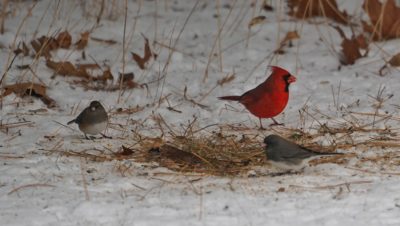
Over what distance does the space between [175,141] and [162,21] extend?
120 inches

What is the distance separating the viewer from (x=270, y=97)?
18.6ft

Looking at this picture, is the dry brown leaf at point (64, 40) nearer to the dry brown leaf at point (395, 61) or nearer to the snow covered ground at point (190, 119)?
the snow covered ground at point (190, 119)

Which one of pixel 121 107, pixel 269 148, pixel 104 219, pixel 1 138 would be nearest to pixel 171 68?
pixel 121 107

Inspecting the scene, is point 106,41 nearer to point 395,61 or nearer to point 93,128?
point 93,128

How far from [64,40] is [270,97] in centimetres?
245

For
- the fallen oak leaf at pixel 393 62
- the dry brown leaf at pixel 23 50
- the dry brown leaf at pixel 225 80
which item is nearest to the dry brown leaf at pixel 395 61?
the fallen oak leaf at pixel 393 62

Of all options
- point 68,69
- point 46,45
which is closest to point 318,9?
point 68,69

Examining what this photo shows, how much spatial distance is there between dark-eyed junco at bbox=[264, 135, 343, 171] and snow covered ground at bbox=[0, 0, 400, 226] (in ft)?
0.31

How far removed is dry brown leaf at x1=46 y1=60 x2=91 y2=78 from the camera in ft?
22.1

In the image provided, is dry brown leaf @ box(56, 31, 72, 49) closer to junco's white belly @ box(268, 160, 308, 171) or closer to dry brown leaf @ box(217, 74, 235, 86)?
dry brown leaf @ box(217, 74, 235, 86)

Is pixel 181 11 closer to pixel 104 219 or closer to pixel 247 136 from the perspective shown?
pixel 247 136

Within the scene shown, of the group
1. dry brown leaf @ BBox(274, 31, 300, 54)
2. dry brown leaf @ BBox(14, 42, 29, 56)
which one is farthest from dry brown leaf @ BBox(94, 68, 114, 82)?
dry brown leaf @ BBox(274, 31, 300, 54)

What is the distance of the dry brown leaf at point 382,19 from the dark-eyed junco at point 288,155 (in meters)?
2.60

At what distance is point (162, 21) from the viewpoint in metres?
8.09
